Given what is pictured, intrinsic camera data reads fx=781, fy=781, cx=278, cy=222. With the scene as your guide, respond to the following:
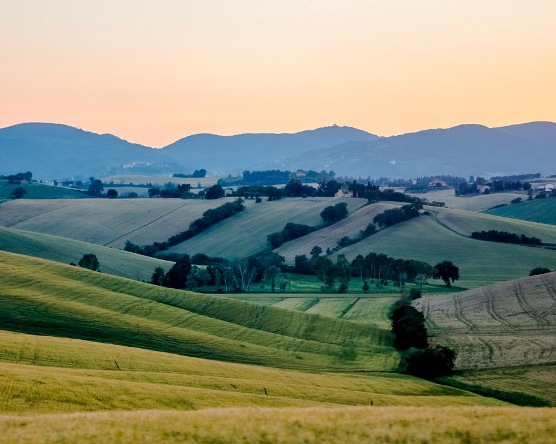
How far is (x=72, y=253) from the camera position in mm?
149125

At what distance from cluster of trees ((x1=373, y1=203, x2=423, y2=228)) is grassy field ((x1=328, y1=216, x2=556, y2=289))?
2.04m

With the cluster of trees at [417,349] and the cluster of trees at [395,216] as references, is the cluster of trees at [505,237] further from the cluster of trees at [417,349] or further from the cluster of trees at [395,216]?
the cluster of trees at [417,349]

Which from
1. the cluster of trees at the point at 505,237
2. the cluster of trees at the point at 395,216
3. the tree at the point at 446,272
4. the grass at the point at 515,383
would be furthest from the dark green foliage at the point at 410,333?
the cluster of trees at the point at 395,216

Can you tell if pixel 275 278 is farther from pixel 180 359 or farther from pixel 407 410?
pixel 407 410

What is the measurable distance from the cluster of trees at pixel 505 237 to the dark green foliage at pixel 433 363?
348ft

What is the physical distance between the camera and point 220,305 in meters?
97.3

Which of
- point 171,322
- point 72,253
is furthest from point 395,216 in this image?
point 171,322

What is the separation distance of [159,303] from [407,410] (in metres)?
61.1

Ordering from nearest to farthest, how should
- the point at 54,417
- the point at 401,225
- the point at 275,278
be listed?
1. the point at 54,417
2. the point at 275,278
3. the point at 401,225

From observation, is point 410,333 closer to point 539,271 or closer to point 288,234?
point 539,271

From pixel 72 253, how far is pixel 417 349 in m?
86.5

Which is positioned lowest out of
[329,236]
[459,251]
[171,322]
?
[171,322]

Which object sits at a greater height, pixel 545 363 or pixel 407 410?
pixel 407 410

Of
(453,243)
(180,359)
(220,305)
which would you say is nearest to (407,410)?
(180,359)
